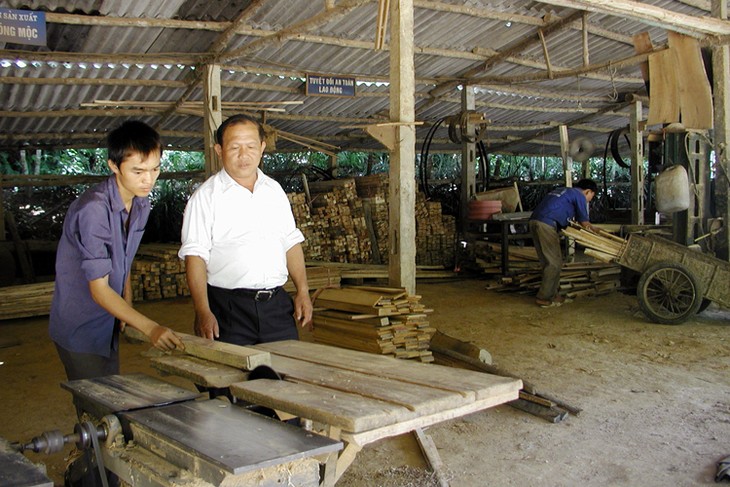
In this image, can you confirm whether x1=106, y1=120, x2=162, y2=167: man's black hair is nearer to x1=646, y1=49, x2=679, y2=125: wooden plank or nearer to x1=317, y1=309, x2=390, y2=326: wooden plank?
x1=317, y1=309, x2=390, y2=326: wooden plank

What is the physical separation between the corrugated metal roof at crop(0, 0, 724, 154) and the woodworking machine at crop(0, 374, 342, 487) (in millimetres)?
4967

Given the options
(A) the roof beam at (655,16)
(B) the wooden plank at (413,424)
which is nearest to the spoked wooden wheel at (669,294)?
(A) the roof beam at (655,16)

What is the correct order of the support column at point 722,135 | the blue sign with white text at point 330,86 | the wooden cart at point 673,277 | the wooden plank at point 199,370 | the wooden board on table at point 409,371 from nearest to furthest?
the wooden board on table at point 409,371, the wooden plank at point 199,370, the wooden cart at point 673,277, the support column at point 722,135, the blue sign with white text at point 330,86

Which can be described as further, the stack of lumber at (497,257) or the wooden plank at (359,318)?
the stack of lumber at (497,257)

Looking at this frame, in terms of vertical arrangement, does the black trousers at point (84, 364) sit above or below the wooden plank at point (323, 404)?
below

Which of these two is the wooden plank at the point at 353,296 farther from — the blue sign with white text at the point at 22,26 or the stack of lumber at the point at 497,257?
the stack of lumber at the point at 497,257

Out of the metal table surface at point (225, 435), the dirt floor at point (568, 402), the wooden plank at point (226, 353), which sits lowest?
the dirt floor at point (568, 402)

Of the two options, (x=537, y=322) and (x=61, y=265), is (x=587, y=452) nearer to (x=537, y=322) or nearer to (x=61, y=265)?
(x=61, y=265)

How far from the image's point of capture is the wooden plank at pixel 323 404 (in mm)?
1740

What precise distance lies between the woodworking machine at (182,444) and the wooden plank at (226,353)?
176 millimetres

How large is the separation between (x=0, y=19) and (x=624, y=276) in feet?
27.2

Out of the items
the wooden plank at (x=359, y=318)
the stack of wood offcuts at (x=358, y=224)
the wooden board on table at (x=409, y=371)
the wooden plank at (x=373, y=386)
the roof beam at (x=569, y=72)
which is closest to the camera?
the wooden plank at (x=373, y=386)

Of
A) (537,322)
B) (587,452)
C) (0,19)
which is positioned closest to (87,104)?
(0,19)

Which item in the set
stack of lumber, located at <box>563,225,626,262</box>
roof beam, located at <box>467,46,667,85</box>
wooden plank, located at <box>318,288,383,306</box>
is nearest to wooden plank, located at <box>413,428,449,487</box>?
wooden plank, located at <box>318,288,383,306</box>
